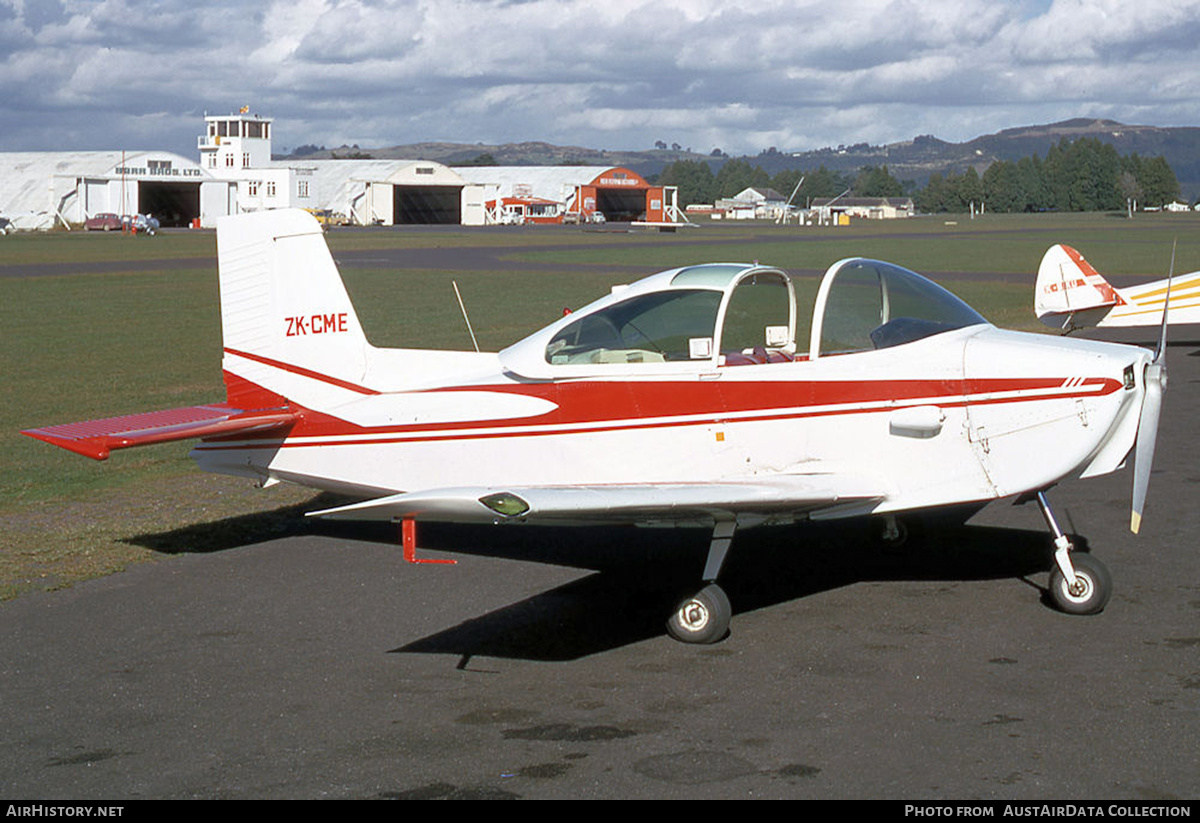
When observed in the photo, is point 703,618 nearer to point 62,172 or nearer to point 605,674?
point 605,674

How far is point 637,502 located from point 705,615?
2.80 ft

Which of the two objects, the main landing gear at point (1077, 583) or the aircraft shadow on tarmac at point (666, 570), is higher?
the main landing gear at point (1077, 583)

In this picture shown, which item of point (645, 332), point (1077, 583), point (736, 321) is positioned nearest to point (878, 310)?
point (736, 321)

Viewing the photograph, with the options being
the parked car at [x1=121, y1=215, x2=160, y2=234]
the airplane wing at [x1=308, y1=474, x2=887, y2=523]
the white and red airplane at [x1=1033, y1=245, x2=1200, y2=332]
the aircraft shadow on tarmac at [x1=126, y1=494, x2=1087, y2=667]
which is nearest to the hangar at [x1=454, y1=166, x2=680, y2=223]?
the parked car at [x1=121, y1=215, x2=160, y2=234]

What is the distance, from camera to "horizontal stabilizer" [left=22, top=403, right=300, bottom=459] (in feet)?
23.9

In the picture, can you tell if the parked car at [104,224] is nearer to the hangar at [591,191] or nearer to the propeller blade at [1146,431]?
the hangar at [591,191]

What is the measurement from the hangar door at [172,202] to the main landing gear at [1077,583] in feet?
306

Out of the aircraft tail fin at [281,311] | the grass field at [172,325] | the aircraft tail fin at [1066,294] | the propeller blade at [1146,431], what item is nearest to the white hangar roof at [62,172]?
the grass field at [172,325]

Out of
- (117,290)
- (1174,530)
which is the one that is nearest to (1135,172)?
(117,290)

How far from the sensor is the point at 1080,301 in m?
18.8

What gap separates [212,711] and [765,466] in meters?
3.14

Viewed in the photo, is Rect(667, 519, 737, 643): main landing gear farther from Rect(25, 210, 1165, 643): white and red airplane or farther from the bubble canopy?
the bubble canopy

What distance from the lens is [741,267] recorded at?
739cm

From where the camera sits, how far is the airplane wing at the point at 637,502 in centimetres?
553
